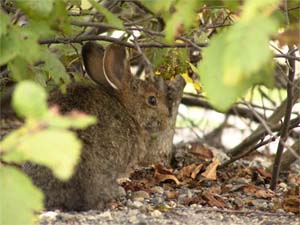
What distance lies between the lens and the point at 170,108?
636cm

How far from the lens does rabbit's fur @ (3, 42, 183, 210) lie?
188 inches

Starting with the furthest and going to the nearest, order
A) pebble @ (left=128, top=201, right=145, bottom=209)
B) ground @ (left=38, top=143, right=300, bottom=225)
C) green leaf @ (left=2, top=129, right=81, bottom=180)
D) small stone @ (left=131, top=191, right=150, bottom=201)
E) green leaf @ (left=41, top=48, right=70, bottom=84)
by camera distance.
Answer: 1. small stone @ (left=131, top=191, right=150, bottom=201)
2. pebble @ (left=128, top=201, right=145, bottom=209)
3. ground @ (left=38, top=143, right=300, bottom=225)
4. green leaf @ (left=41, top=48, right=70, bottom=84)
5. green leaf @ (left=2, top=129, right=81, bottom=180)

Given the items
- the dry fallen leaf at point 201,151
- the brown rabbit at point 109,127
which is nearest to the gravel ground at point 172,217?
the brown rabbit at point 109,127

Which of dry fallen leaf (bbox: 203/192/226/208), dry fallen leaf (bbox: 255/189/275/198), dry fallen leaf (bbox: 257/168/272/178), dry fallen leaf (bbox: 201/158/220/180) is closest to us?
dry fallen leaf (bbox: 203/192/226/208)

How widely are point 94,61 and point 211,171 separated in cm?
120

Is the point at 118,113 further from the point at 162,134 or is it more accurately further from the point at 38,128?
the point at 38,128

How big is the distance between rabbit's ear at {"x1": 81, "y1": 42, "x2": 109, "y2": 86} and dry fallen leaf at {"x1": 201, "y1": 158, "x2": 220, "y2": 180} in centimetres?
100

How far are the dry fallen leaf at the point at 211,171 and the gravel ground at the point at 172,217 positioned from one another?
952 millimetres

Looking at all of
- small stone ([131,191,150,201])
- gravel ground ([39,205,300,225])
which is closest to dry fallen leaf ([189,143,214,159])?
small stone ([131,191,150,201])

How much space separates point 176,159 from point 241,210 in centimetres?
164

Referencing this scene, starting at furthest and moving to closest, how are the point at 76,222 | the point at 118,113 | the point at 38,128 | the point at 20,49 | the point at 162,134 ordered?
the point at 162,134 → the point at 118,113 → the point at 76,222 → the point at 20,49 → the point at 38,128

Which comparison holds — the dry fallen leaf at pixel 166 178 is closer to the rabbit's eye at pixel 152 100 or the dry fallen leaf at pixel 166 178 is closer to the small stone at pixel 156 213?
the rabbit's eye at pixel 152 100

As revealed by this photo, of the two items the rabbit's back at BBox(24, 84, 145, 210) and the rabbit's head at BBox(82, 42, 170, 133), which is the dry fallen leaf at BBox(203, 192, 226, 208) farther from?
the rabbit's head at BBox(82, 42, 170, 133)

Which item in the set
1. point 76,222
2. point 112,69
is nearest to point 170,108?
point 112,69
